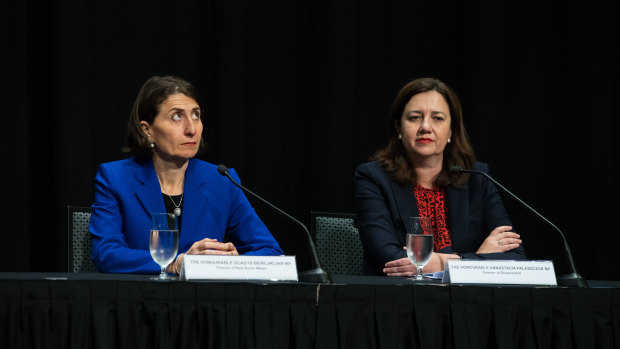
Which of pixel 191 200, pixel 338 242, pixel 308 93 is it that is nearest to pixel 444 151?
pixel 338 242

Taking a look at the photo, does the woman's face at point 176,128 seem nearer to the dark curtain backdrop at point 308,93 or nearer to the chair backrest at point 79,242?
the chair backrest at point 79,242

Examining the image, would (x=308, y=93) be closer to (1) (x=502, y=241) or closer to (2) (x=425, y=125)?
(2) (x=425, y=125)

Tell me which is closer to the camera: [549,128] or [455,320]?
[455,320]

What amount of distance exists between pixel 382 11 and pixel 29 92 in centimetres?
165

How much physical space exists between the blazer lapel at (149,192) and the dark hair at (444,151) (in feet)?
2.74

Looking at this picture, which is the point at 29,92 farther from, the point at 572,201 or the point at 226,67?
the point at 572,201

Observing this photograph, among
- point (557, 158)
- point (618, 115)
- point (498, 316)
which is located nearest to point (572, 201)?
point (557, 158)

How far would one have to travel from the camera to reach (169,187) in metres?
2.73

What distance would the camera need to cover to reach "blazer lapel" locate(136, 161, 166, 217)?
260cm

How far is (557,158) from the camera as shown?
3822mm

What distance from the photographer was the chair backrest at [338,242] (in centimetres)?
284

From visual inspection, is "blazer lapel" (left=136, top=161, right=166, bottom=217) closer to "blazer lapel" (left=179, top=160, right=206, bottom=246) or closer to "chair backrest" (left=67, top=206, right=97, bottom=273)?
"blazer lapel" (left=179, top=160, right=206, bottom=246)

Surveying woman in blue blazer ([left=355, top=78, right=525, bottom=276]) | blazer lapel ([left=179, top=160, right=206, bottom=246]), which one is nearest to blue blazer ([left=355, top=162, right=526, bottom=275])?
woman in blue blazer ([left=355, top=78, right=525, bottom=276])

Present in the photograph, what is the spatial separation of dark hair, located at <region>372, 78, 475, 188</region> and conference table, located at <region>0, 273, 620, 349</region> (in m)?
1.13
